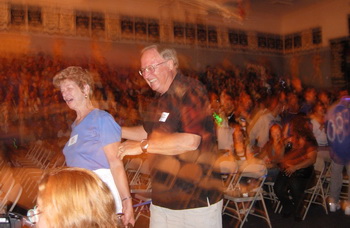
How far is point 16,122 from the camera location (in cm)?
981

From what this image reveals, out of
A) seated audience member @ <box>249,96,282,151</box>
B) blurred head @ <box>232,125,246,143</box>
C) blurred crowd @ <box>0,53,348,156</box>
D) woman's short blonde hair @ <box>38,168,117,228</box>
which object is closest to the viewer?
woman's short blonde hair @ <box>38,168,117,228</box>

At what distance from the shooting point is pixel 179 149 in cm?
207

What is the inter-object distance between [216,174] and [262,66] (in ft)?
38.8

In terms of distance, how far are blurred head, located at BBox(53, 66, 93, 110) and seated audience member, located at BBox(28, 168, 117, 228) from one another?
1.15m

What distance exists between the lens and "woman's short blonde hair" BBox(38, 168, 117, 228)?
3.76 feet

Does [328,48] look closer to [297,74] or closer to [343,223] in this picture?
[297,74]

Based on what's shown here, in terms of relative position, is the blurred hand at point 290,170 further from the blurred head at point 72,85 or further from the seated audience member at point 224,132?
the blurred head at point 72,85

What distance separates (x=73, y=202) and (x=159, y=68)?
1.28 m

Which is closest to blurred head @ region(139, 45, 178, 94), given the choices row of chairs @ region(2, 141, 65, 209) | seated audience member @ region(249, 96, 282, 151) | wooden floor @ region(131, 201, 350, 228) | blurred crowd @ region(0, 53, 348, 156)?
wooden floor @ region(131, 201, 350, 228)

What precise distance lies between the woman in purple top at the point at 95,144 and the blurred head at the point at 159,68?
343mm

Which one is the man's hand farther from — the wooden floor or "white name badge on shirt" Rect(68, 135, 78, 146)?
the wooden floor

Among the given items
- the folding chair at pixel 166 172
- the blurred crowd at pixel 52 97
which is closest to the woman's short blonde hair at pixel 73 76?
the folding chair at pixel 166 172

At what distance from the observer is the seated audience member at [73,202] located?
3.76ft

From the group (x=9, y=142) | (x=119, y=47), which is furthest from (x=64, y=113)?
(x=119, y=47)
